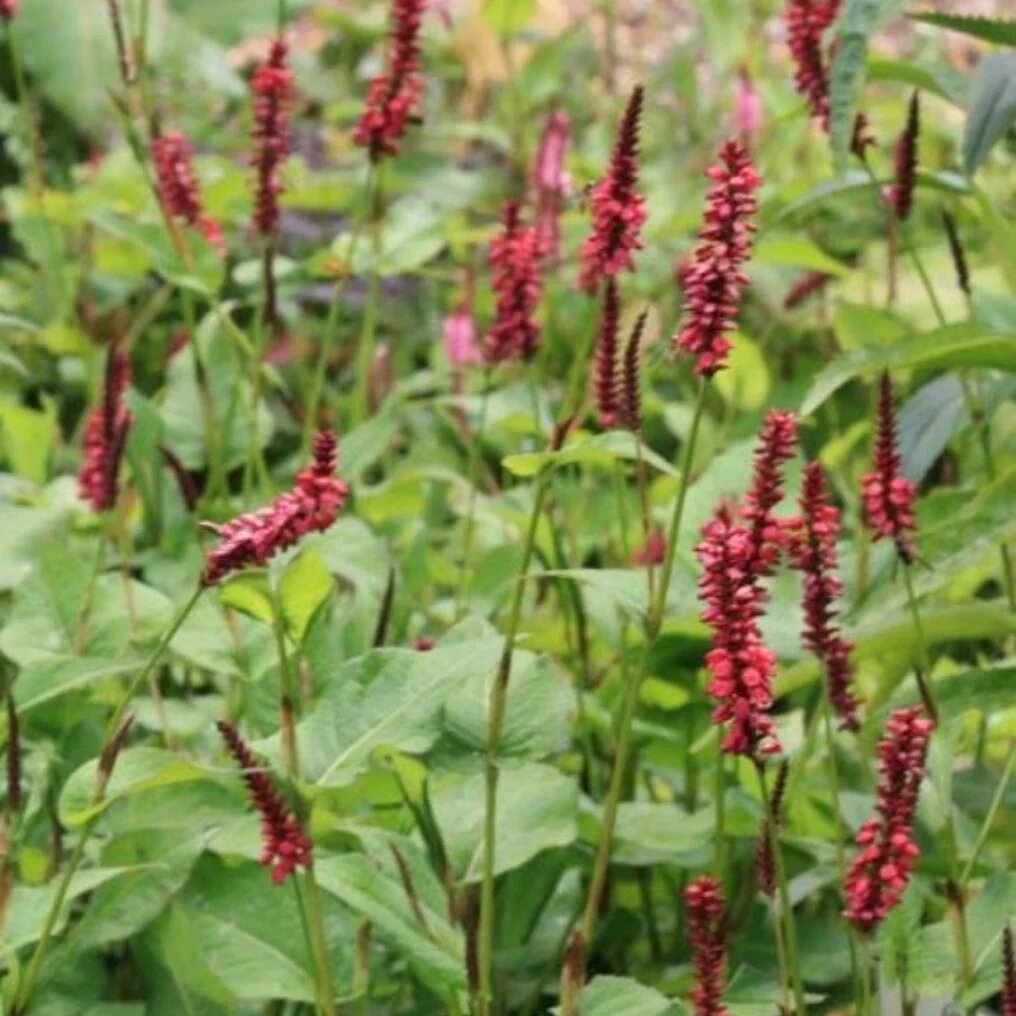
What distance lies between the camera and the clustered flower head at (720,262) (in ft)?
4.07

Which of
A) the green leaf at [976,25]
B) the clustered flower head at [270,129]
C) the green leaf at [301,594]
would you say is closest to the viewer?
the green leaf at [301,594]

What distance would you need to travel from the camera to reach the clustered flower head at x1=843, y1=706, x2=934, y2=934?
127 centimetres

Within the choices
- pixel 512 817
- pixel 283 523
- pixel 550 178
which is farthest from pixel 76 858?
pixel 550 178

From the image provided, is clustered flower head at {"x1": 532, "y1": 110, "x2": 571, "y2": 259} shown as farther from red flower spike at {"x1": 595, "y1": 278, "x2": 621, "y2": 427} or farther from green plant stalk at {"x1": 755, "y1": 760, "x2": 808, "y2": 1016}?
green plant stalk at {"x1": 755, "y1": 760, "x2": 808, "y2": 1016}

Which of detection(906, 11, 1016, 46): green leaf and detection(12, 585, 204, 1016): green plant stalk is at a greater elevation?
detection(906, 11, 1016, 46): green leaf

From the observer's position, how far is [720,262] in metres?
1.24

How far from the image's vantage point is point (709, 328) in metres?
1.26

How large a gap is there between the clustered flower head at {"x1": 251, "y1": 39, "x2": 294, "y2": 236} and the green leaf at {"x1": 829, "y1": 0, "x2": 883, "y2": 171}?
41 centimetres

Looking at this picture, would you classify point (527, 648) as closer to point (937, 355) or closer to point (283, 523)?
point (937, 355)

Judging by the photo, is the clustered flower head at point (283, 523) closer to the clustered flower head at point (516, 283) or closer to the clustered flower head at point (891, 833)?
the clustered flower head at point (891, 833)

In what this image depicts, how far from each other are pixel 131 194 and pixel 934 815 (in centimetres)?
171

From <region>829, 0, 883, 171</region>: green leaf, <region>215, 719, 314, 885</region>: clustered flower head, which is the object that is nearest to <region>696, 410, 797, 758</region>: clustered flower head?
<region>215, 719, 314, 885</region>: clustered flower head

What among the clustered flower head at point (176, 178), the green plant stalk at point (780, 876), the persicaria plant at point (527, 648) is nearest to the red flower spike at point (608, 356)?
the persicaria plant at point (527, 648)

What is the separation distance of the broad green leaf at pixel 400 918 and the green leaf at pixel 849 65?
22.2 inches
